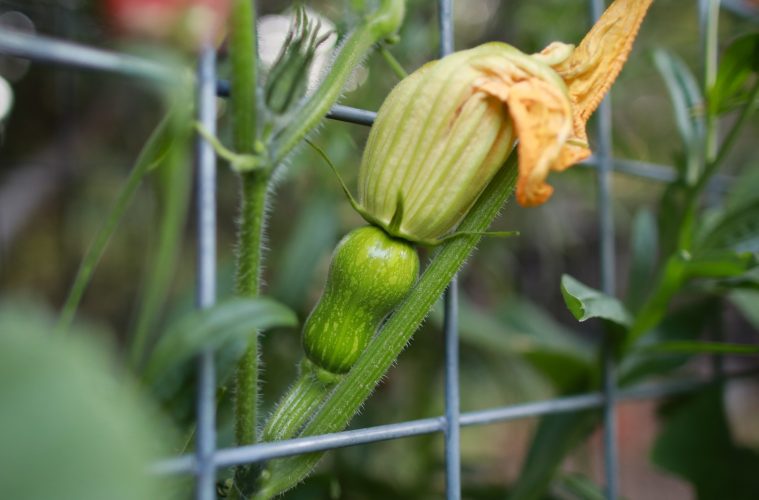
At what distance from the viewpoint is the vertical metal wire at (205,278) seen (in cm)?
29

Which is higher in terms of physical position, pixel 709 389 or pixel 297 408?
pixel 297 408

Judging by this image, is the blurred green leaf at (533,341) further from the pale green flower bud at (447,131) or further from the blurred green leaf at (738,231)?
the pale green flower bud at (447,131)

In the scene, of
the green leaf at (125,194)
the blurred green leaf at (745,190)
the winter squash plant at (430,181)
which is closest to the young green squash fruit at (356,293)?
the winter squash plant at (430,181)

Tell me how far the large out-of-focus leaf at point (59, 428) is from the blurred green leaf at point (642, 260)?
541mm

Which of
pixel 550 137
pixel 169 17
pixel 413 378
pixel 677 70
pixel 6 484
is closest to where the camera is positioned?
pixel 6 484

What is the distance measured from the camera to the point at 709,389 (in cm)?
67

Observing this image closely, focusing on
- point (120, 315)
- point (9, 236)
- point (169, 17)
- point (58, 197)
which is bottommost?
point (120, 315)

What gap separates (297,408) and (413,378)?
0.60m

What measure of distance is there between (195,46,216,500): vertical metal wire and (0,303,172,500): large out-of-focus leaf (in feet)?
0.35

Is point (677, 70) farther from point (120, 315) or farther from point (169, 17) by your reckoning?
point (120, 315)

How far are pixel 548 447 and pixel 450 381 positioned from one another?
0.23 m

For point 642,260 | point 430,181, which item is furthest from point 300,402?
point 642,260

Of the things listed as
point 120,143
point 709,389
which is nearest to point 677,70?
point 709,389

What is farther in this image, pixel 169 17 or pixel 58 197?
pixel 58 197
